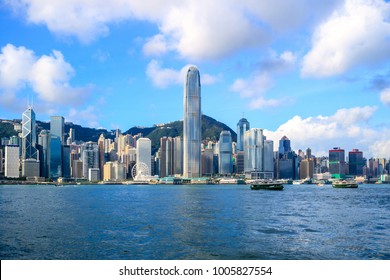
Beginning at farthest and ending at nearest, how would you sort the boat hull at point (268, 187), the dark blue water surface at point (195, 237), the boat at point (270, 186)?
the boat at point (270, 186), the boat hull at point (268, 187), the dark blue water surface at point (195, 237)

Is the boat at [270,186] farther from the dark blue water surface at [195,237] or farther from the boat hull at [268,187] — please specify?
the dark blue water surface at [195,237]

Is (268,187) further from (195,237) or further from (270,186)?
(195,237)

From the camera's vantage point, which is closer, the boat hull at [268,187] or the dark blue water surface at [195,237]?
the dark blue water surface at [195,237]

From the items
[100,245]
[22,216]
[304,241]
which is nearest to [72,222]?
[22,216]

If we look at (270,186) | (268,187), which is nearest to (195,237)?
(270,186)

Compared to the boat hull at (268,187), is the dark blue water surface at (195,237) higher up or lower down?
higher up

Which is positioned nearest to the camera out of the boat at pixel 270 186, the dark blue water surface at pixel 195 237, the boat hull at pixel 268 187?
the dark blue water surface at pixel 195 237

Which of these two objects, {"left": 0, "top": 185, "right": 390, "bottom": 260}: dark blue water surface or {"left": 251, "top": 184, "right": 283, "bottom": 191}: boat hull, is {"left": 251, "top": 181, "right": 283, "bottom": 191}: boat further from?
{"left": 0, "top": 185, "right": 390, "bottom": 260}: dark blue water surface

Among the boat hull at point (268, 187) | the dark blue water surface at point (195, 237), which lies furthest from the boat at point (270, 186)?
the dark blue water surface at point (195, 237)

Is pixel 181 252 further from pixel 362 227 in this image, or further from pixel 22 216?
pixel 22 216

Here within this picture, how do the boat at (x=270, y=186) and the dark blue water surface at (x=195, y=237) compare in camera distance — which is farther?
the boat at (x=270, y=186)

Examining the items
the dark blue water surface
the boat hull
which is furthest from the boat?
the dark blue water surface
